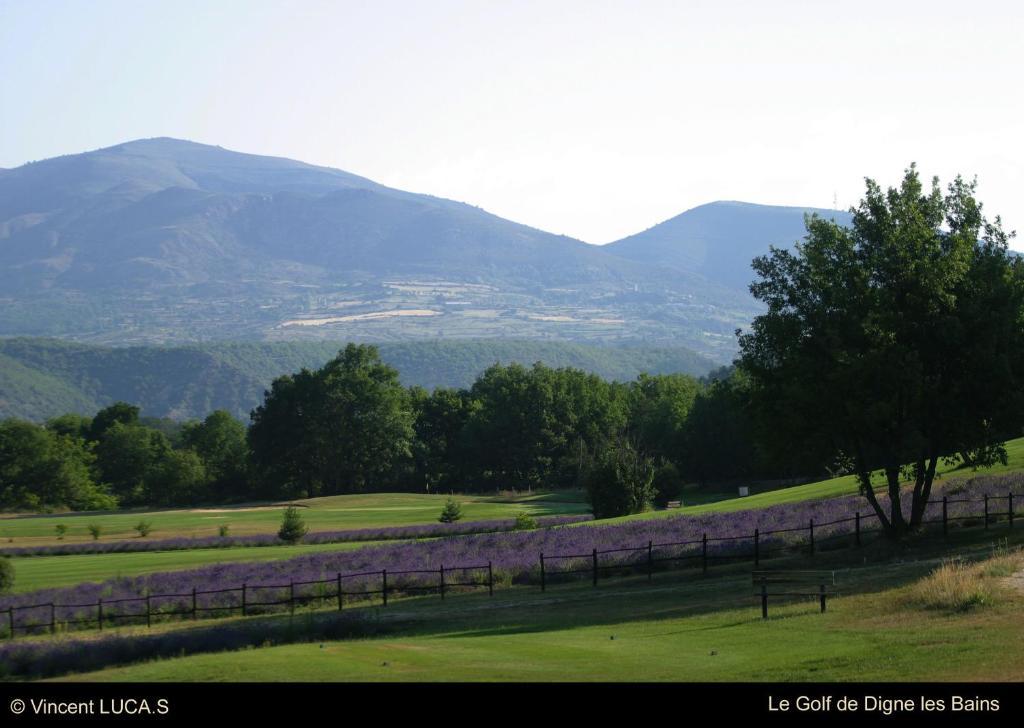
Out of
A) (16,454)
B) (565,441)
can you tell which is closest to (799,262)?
(565,441)

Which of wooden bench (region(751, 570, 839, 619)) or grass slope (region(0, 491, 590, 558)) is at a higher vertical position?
wooden bench (region(751, 570, 839, 619))

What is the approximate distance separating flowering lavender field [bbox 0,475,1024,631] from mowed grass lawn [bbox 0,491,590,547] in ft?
98.6

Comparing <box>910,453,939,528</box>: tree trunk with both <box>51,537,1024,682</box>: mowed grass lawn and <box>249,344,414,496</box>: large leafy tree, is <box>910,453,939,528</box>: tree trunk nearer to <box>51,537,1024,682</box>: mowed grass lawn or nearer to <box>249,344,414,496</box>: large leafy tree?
<box>51,537,1024,682</box>: mowed grass lawn

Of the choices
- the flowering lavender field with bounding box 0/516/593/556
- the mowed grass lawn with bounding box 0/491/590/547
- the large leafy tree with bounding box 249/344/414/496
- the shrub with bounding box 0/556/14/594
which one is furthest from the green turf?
the large leafy tree with bounding box 249/344/414/496

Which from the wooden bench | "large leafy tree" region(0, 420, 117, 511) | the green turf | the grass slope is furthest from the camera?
"large leafy tree" region(0, 420, 117, 511)

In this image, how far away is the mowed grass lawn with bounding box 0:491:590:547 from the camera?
278ft

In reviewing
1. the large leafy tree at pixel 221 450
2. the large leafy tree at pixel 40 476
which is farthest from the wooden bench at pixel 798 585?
the large leafy tree at pixel 221 450

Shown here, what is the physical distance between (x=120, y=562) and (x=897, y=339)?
42253mm

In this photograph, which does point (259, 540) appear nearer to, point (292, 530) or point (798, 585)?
point (292, 530)

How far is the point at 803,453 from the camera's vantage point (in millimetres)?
38969

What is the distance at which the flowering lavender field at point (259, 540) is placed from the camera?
71.8 m

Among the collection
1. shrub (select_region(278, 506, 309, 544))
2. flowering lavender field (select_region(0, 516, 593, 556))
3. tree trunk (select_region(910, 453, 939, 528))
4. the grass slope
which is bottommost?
the grass slope

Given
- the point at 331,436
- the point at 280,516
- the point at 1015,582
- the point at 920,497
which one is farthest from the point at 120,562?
the point at 331,436

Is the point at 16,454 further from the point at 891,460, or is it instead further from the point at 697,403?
the point at 891,460
